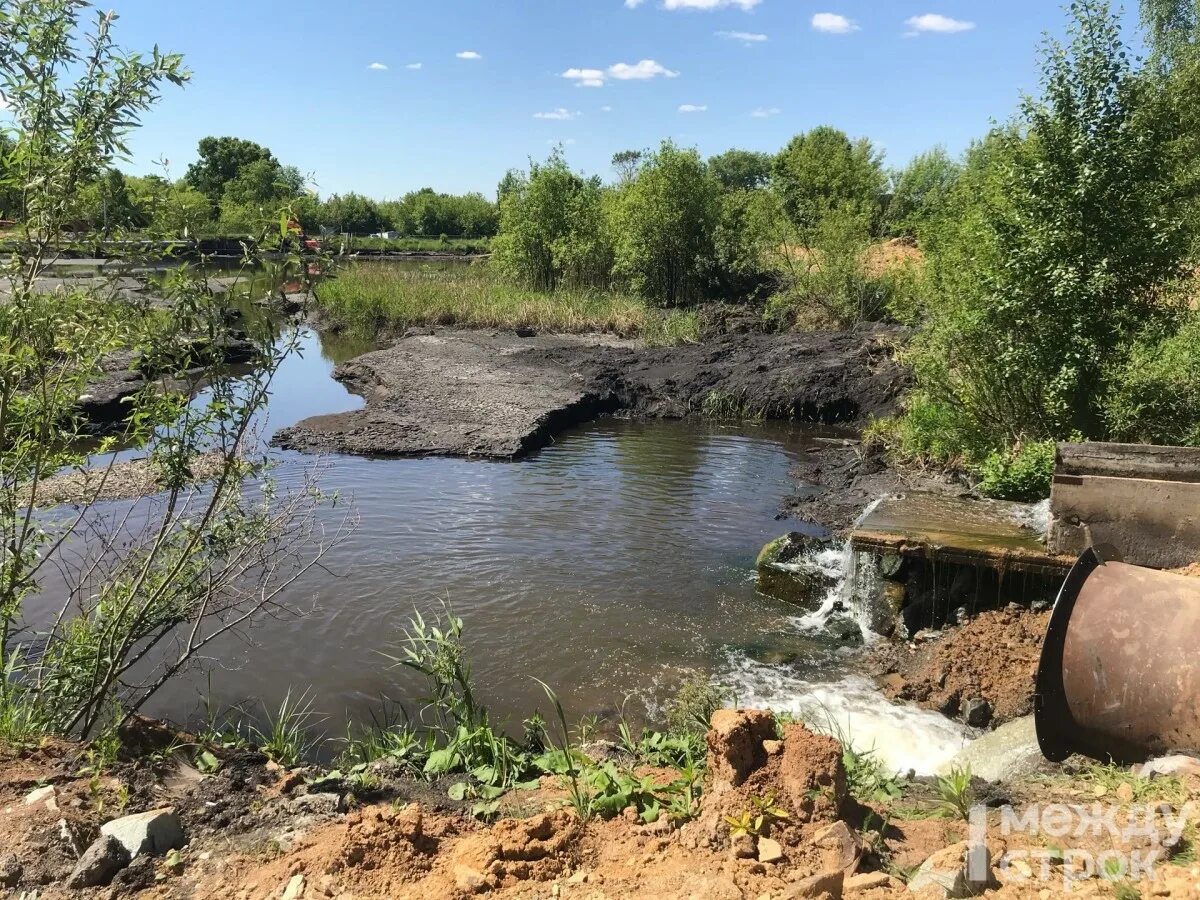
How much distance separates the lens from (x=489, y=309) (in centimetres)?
2755

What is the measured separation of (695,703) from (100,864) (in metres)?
4.21

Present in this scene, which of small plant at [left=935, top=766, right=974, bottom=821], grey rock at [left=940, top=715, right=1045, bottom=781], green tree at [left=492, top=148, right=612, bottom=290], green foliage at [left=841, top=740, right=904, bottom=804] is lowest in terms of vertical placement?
grey rock at [left=940, top=715, right=1045, bottom=781]

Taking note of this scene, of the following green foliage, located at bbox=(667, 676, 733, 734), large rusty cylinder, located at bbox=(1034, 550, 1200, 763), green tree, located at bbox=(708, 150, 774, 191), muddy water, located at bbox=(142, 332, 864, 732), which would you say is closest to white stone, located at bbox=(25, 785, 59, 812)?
muddy water, located at bbox=(142, 332, 864, 732)

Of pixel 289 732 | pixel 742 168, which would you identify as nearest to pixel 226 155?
pixel 742 168

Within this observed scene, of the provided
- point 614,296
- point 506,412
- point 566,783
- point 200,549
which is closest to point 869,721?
point 566,783

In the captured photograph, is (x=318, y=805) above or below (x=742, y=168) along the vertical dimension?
below

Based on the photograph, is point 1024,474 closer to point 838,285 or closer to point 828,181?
point 838,285

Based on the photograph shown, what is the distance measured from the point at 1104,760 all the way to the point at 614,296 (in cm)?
2567

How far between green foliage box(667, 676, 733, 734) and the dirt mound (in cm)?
147

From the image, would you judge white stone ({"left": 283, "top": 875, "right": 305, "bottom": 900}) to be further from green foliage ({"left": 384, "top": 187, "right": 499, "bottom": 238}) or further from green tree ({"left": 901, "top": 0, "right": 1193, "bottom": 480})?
green foliage ({"left": 384, "top": 187, "right": 499, "bottom": 238})

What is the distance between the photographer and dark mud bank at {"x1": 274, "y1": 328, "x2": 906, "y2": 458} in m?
15.3

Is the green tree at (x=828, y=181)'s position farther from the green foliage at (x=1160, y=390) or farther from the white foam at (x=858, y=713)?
the white foam at (x=858, y=713)

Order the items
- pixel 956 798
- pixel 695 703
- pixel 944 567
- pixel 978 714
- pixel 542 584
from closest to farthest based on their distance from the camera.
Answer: pixel 956 798 < pixel 978 714 < pixel 695 703 < pixel 944 567 < pixel 542 584

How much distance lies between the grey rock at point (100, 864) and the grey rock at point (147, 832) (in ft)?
0.18
